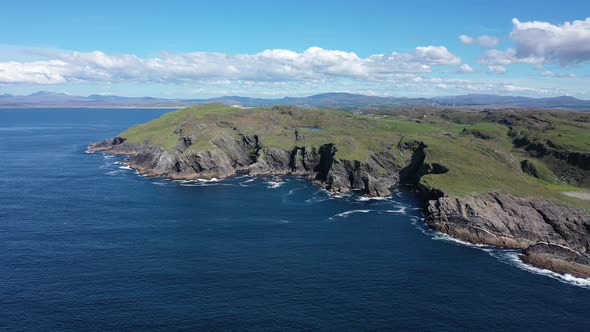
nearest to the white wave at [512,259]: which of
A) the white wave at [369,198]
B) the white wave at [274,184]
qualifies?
the white wave at [369,198]

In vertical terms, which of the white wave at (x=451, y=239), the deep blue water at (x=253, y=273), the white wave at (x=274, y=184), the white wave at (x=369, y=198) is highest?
the white wave at (x=274, y=184)

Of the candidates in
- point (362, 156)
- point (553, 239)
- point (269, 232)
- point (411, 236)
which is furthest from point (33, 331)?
point (362, 156)

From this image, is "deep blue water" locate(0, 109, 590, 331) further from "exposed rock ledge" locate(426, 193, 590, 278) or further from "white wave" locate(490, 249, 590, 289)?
"exposed rock ledge" locate(426, 193, 590, 278)

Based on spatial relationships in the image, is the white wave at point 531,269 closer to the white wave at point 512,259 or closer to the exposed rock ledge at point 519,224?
the white wave at point 512,259

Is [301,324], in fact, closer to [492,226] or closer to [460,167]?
[492,226]

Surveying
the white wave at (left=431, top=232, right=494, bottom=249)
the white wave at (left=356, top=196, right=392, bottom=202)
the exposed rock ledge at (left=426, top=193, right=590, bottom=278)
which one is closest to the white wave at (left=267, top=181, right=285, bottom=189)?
the white wave at (left=356, top=196, right=392, bottom=202)

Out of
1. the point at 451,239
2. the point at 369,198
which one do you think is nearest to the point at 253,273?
the point at 451,239

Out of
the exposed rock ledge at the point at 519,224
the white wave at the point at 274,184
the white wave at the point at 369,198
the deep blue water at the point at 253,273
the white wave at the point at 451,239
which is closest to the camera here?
the deep blue water at the point at 253,273
